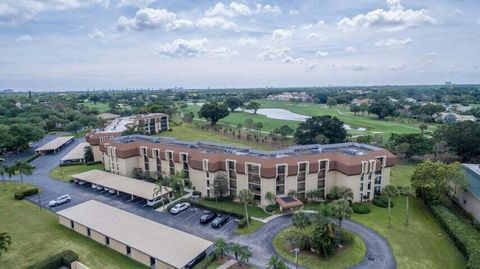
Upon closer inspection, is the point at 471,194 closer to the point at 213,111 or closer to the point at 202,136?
the point at 202,136

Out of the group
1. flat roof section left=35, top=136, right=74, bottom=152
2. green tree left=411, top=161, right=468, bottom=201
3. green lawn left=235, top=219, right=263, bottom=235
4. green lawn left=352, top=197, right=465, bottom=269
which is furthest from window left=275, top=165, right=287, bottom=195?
flat roof section left=35, top=136, right=74, bottom=152

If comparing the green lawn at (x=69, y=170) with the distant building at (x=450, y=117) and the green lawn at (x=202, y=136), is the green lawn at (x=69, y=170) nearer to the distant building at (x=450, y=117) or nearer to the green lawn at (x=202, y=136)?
the green lawn at (x=202, y=136)

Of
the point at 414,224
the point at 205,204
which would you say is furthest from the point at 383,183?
the point at 205,204

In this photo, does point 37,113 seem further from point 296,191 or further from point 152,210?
point 296,191

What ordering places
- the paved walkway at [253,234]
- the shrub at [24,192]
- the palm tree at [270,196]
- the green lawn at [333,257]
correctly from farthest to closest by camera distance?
the shrub at [24,192] → the palm tree at [270,196] → the paved walkway at [253,234] → the green lawn at [333,257]

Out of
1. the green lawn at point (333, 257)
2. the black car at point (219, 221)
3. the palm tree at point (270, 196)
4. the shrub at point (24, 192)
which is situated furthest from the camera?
the shrub at point (24, 192)

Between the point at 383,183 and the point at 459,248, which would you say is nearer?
the point at 459,248

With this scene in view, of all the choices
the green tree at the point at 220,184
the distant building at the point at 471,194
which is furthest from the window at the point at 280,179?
the distant building at the point at 471,194
